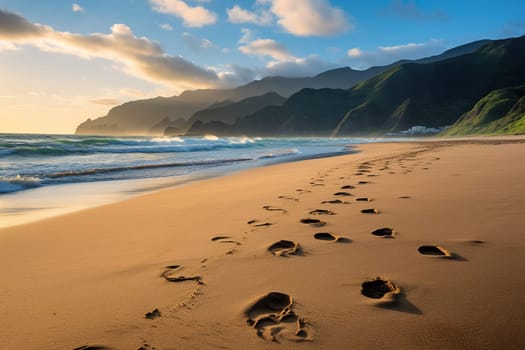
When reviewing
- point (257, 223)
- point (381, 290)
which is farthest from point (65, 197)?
point (381, 290)

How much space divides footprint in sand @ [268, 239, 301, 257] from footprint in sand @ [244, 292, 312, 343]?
79 centimetres

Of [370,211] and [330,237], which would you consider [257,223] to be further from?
[370,211]

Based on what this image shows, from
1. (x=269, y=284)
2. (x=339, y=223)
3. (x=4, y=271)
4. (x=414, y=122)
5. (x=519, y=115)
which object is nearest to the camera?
(x=269, y=284)

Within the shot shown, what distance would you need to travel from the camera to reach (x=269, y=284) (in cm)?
218

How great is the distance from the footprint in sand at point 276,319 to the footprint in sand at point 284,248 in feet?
2.61

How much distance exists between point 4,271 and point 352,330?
2979 millimetres

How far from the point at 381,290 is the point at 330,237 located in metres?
1.18

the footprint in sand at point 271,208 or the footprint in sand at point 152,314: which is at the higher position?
the footprint in sand at point 152,314

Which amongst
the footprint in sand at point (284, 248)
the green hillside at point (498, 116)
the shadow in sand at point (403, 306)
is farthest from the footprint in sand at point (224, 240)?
the green hillside at point (498, 116)

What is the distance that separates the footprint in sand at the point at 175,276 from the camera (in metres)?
2.35

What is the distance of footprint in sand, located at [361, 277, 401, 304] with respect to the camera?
1876 millimetres

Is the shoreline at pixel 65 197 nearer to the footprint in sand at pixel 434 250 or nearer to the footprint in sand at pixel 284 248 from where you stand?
the footprint in sand at pixel 284 248

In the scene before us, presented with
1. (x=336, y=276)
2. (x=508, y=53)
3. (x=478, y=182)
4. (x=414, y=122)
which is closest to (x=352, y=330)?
(x=336, y=276)

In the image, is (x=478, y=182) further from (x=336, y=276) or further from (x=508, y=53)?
(x=508, y=53)
